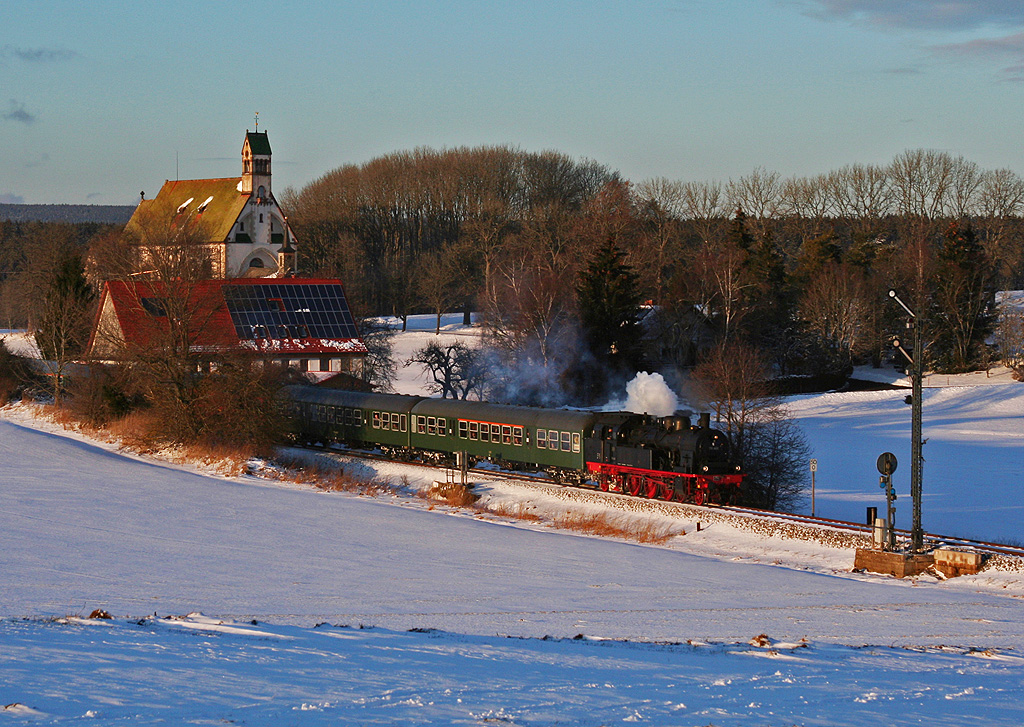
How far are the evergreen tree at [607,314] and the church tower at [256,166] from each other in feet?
161

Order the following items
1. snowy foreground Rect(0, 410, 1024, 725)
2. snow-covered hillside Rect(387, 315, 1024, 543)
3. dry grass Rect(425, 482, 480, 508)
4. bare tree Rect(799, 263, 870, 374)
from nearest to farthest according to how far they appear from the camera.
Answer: snowy foreground Rect(0, 410, 1024, 725), dry grass Rect(425, 482, 480, 508), snow-covered hillside Rect(387, 315, 1024, 543), bare tree Rect(799, 263, 870, 374)

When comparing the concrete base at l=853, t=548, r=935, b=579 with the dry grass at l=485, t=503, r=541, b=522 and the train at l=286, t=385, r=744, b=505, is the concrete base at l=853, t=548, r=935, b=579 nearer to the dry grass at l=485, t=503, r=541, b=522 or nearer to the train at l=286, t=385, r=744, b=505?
the train at l=286, t=385, r=744, b=505

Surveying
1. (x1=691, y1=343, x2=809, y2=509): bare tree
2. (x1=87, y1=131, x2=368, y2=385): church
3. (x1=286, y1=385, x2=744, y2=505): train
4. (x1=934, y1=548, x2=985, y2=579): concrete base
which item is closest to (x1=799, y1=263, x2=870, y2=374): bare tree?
(x1=87, y1=131, x2=368, y2=385): church

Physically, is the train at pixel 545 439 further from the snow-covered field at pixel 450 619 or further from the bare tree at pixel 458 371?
the bare tree at pixel 458 371

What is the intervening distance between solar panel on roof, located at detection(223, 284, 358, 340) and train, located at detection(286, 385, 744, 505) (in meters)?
17.2

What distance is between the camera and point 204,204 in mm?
106500

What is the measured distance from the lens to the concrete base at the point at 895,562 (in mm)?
25344

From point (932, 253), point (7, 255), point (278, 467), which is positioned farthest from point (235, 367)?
point (7, 255)

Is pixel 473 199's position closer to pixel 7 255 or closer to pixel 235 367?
pixel 7 255

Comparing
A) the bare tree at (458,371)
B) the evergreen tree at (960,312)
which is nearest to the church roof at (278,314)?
the bare tree at (458,371)

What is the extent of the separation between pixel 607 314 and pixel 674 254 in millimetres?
37266

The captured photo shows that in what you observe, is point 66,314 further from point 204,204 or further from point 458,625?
point 458,625

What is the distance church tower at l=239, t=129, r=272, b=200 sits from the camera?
10475 cm

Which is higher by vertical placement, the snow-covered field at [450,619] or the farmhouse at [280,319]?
the farmhouse at [280,319]
